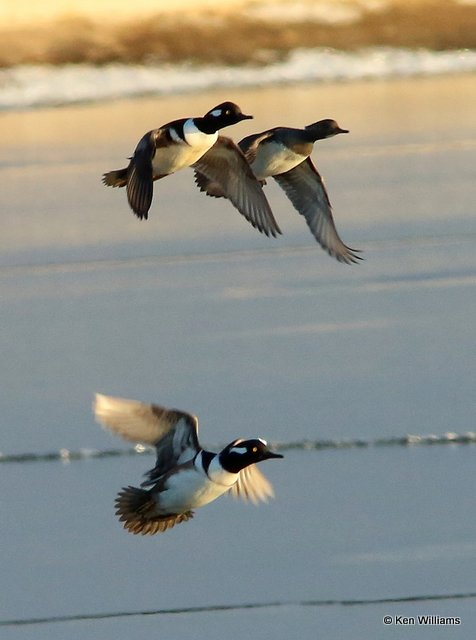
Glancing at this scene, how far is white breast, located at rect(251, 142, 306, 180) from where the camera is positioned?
6422 millimetres

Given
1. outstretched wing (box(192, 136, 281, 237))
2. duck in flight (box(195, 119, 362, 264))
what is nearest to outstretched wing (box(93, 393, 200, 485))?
outstretched wing (box(192, 136, 281, 237))

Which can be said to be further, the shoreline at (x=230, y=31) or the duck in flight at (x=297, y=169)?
the shoreline at (x=230, y=31)

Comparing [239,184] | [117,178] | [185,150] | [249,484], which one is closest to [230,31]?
[239,184]

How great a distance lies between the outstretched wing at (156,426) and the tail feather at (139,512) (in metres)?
0.07

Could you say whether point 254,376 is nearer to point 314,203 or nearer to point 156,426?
point 314,203

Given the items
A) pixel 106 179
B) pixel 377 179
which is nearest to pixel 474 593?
pixel 106 179

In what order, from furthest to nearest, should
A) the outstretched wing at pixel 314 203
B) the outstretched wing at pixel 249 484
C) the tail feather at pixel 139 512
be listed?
the outstretched wing at pixel 314 203 → the outstretched wing at pixel 249 484 → the tail feather at pixel 139 512

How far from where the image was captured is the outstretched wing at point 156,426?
5.24 meters

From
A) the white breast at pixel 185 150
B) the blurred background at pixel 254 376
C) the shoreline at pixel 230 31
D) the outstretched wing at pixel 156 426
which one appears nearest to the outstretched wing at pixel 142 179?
the white breast at pixel 185 150

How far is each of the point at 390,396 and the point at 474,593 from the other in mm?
2132

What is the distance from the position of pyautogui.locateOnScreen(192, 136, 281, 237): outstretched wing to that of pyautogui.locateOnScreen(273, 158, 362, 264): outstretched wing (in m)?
0.49

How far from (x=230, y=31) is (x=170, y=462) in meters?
18.1

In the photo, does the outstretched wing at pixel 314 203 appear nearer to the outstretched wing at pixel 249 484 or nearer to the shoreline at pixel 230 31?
the outstretched wing at pixel 249 484

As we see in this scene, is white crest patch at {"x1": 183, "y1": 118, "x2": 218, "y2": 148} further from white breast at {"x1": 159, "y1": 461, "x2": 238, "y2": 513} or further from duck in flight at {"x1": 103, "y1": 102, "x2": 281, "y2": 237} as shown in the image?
white breast at {"x1": 159, "y1": 461, "x2": 238, "y2": 513}
